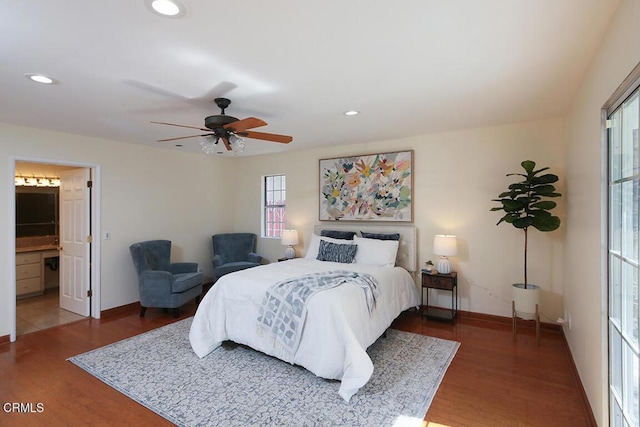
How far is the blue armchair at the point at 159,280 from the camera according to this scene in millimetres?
4203

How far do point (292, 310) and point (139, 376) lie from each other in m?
1.40

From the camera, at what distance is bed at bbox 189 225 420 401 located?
8.38ft

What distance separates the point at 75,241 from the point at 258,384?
11.8ft

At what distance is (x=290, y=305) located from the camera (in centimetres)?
284

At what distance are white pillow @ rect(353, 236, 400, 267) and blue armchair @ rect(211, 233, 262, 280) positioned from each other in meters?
2.04

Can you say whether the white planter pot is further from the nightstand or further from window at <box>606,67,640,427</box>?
window at <box>606,67,640,427</box>

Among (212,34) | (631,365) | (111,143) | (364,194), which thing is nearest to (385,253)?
(364,194)

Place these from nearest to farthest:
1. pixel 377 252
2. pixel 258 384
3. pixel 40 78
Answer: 1. pixel 40 78
2. pixel 258 384
3. pixel 377 252

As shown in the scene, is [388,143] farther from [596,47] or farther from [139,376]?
[139,376]

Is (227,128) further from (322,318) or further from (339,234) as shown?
(339,234)

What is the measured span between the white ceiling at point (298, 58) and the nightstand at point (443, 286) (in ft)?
6.18

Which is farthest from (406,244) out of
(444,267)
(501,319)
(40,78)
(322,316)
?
(40,78)

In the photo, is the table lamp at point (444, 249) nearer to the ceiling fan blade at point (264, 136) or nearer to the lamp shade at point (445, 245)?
the lamp shade at point (445, 245)

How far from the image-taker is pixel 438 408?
2.32 m
